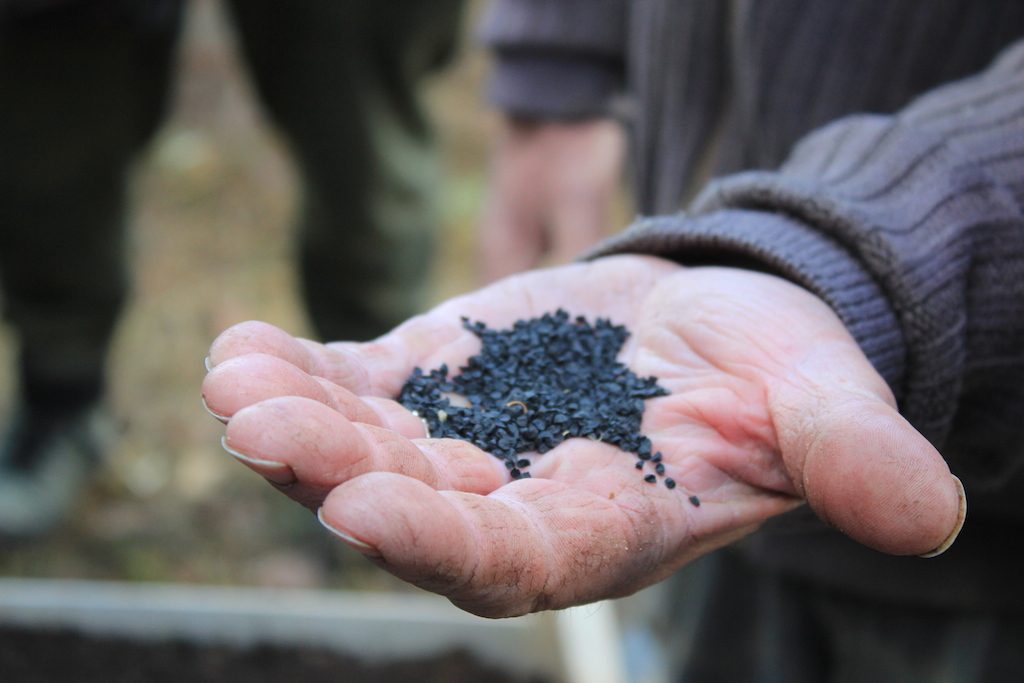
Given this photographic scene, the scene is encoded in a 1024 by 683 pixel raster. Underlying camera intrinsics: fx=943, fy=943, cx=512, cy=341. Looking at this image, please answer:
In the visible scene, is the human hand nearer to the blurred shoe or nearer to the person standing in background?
the person standing in background

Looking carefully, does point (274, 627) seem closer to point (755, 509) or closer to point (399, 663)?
point (399, 663)

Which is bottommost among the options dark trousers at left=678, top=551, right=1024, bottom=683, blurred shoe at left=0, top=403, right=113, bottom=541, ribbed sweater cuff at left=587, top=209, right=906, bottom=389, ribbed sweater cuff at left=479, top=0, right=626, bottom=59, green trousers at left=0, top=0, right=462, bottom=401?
blurred shoe at left=0, top=403, right=113, bottom=541

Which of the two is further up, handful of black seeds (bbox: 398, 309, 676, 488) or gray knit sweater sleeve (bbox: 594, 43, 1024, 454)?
gray knit sweater sleeve (bbox: 594, 43, 1024, 454)

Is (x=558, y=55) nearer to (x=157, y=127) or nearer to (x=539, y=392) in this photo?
(x=539, y=392)

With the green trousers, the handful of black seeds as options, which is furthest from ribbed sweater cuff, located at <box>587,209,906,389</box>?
the green trousers

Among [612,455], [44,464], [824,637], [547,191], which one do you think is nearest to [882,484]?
[612,455]

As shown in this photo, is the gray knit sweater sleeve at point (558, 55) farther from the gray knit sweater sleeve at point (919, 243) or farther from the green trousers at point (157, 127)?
the gray knit sweater sleeve at point (919, 243)
